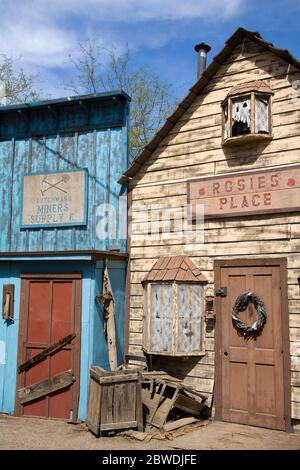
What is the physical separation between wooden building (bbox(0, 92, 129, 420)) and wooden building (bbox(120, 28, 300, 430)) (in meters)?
0.88

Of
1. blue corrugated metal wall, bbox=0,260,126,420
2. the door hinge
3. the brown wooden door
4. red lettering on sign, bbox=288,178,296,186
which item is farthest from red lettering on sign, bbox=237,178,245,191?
blue corrugated metal wall, bbox=0,260,126,420

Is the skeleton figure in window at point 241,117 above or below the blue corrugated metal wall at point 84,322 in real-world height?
above

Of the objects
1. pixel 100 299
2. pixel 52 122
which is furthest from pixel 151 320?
pixel 52 122

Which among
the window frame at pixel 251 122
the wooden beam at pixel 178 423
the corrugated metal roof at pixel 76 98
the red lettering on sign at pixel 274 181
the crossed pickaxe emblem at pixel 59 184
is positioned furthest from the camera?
the crossed pickaxe emblem at pixel 59 184

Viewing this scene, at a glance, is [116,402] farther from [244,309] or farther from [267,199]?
[267,199]

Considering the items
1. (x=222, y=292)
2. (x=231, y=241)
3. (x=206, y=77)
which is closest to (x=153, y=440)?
(x=222, y=292)

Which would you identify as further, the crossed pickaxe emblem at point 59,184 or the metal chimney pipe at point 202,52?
the metal chimney pipe at point 202,52

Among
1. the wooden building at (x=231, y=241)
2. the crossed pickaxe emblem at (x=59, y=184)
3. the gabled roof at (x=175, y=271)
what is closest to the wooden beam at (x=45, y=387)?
the wooden building at (x=231, y=241)

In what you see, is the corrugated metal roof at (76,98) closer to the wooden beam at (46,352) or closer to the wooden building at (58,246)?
the wooden building at (58,246)

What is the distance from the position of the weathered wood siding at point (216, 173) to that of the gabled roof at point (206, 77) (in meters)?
0.10

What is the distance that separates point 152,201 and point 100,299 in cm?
217

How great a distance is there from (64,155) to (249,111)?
405cm

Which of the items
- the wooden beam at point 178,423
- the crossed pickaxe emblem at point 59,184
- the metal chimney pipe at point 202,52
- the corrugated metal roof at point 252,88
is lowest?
the wooden beam at point 178,423

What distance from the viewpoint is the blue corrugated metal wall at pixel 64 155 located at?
31.3 ft
